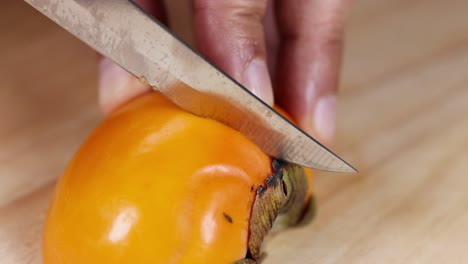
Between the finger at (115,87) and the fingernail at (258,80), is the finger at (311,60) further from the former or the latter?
the finger at (115,87)

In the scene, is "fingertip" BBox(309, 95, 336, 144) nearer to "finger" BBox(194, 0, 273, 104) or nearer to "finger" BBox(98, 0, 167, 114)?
"finger" BBox(194, 0, 273, 104)

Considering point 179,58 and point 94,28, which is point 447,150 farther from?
point 94,28

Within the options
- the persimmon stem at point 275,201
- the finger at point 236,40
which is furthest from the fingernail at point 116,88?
the persimmon stem at point 275,201

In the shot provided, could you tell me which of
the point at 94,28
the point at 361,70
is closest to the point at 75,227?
the point at 94,28

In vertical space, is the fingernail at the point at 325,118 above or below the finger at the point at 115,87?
below

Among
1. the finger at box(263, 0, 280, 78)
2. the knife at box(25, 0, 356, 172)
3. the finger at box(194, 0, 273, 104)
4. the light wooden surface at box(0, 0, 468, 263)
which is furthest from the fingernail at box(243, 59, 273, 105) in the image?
the finger at box(263, 0, 280, 78)

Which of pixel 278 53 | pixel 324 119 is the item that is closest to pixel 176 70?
pixel 324 119
